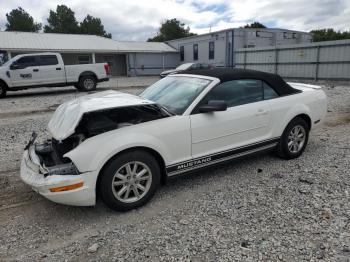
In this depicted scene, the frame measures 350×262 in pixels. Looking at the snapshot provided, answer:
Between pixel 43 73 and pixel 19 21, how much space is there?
172ft

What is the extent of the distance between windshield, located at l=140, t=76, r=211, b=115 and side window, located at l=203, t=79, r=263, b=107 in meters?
0.18

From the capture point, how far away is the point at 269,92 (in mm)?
4406

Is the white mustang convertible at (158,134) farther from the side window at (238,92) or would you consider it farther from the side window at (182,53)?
the side window at (182,53)

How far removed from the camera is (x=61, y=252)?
263 cm

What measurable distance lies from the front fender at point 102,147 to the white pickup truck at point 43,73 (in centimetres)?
1243

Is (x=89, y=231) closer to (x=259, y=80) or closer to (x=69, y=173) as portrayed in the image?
(x=69, y=173)

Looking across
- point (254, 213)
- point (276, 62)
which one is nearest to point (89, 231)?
point (254, 213)

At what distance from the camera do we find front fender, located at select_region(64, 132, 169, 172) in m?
2.88

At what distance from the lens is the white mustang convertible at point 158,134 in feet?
9.70

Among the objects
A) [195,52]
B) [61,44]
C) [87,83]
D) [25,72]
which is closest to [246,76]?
[87,83]

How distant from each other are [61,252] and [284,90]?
3867mm

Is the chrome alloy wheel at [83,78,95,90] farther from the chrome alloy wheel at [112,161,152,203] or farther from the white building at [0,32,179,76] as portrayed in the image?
the white building at [0,32,179,76]

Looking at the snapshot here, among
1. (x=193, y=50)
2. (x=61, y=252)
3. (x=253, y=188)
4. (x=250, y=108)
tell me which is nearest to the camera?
(x=61, y=252)

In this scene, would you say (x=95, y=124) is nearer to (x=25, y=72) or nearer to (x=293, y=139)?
(x=293, y=139)
